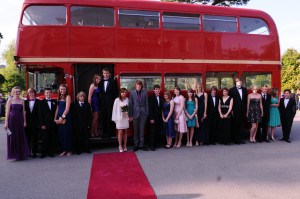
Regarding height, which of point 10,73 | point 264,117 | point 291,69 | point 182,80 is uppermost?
point 10,73

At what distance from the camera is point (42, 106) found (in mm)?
6234

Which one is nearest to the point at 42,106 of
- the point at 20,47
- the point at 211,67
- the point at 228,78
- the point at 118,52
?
the point at 20,47

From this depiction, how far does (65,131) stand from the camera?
6.35 metres

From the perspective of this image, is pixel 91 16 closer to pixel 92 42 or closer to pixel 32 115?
pixel 92 42

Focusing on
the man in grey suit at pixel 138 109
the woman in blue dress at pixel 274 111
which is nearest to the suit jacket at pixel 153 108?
the man in grey suit at pixel 138 109

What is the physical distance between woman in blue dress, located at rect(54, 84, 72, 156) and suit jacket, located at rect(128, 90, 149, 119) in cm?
154

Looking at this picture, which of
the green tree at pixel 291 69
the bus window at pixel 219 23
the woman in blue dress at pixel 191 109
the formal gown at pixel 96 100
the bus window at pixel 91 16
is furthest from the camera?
the green tree at pixel 291 69

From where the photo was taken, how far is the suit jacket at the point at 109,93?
21.7 ft

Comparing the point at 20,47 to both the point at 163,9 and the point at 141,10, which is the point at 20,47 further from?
the point at 163,9

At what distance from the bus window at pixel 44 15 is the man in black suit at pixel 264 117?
5966mm

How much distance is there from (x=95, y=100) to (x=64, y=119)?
3.07 feet

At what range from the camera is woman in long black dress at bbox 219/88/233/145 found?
7.25 metres

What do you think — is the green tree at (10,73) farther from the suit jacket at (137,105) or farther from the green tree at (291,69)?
the green tree at (291,69)

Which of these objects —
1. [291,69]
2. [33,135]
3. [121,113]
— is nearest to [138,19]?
[121,113]
